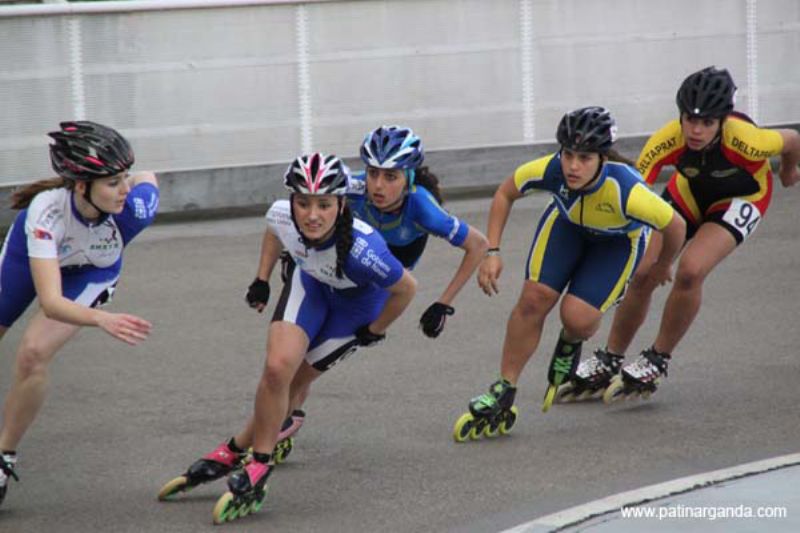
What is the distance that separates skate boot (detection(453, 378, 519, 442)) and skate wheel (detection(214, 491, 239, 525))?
5.75 ft

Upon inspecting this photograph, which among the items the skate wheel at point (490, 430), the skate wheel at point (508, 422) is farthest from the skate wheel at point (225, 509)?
the skate wheel at point (508, 422)

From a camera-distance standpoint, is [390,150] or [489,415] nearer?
[390,150]

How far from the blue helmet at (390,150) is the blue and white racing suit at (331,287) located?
59 centimetres

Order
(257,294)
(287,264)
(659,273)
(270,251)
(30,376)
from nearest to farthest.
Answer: (30,376)
(257,294)
(270,251)
(287,264)
(659,273)

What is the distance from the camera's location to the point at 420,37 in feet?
55.3

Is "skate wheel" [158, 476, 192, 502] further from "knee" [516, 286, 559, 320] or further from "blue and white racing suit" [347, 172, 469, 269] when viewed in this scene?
"knee" [516, 286, 559, 320]

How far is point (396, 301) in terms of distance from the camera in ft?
26.3

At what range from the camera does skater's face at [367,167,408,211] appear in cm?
862

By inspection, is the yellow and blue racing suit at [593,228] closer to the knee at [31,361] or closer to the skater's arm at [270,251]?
the skater's arm at [270,251]

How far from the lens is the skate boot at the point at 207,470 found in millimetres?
7762

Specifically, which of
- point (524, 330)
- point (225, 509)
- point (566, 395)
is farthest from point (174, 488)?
point (566, 395)

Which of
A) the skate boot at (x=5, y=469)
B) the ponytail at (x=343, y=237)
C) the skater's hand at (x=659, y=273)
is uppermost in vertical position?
the ponytail at (x=343, y=237)

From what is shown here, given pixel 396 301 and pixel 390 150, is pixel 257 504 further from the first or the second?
pixel 390 150

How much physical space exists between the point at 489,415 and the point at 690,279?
1527mm
